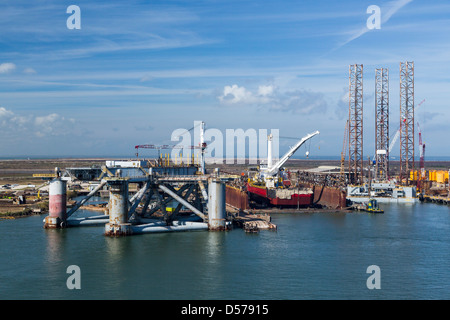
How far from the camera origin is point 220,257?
41.8 m

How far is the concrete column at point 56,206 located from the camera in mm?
54000

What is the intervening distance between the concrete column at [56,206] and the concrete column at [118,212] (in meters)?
7.17

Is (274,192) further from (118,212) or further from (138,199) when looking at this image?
(118,212)

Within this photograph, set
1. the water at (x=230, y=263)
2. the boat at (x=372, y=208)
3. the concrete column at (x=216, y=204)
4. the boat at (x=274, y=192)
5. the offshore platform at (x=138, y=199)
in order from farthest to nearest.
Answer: the boat at (x=274, y=192)
the boat at (x=372, y=208)
the concrete column at (x=216, y=204)
the offshore platform at (x=138, y=199)
the water at (x=230, y=263)

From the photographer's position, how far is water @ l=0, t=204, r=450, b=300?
32781 millimetres

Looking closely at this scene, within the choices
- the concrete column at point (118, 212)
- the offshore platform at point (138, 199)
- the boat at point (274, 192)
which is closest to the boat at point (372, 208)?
the boat at point (274, 192)

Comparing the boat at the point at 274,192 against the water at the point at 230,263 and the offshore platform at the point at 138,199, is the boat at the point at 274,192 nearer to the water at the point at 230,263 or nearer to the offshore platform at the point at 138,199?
the water at the point at 230,263

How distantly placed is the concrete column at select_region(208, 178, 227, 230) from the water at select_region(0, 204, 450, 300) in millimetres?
1960

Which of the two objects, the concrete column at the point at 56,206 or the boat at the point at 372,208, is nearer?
the concrete column at the point at 56,206

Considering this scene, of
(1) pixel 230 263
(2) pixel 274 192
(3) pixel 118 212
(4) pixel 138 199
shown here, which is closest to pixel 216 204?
(4) pixel 138 199

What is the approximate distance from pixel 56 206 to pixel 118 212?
8.94 metres

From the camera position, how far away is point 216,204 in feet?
172
